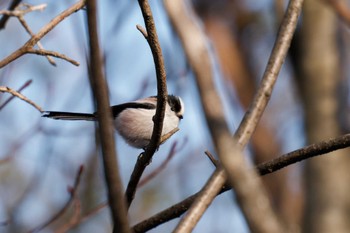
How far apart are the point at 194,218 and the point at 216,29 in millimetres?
6308

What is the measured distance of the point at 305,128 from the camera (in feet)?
20.4

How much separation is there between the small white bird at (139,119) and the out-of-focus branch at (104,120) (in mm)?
2943

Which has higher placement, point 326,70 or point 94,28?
point 94,28

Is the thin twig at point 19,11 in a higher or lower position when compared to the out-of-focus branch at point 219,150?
higher

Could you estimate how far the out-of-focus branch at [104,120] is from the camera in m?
1.09

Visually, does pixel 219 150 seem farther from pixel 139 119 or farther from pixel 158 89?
pixel 139 119

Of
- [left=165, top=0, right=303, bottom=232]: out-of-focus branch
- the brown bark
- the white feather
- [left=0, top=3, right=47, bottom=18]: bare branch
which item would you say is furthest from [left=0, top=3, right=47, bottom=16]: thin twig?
the brown bark

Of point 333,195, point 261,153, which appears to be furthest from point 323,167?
point 261,153

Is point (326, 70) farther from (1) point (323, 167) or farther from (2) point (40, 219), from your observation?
(2) point (40, 219)

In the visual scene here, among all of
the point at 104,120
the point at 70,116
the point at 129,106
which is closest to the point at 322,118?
the point at 129,106

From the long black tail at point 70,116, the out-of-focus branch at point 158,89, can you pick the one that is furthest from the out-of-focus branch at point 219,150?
the long black tail at point 70,116

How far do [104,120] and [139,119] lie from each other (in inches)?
128

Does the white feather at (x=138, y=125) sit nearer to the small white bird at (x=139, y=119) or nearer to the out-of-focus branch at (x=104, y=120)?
the small white bird at (x=139, y=119)

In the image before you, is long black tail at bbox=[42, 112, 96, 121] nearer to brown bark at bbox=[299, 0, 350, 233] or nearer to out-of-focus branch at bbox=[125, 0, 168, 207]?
out-of-focus branch at bbox=[125, 0, 168, 207]
